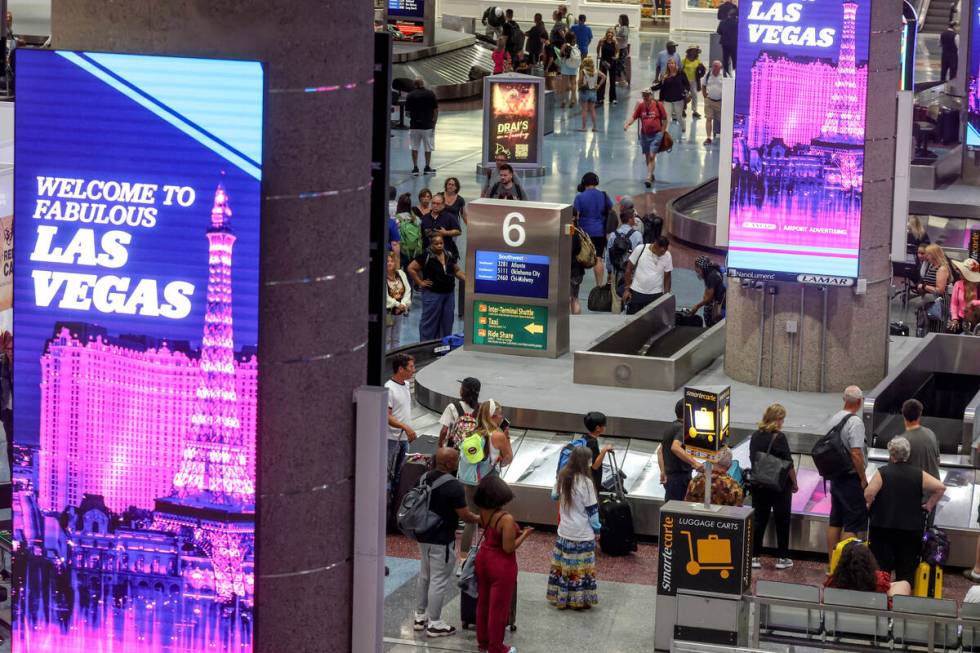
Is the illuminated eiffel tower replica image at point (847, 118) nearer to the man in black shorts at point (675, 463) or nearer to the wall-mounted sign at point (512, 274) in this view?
the wall-mounted sign at point (512, 274)

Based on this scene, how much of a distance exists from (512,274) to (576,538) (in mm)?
5342

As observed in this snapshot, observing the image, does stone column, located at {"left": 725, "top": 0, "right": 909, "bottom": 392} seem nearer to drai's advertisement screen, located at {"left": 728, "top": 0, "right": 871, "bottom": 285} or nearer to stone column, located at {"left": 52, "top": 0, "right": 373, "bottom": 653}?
drai's advertisement screen, located at {"left": 728, "top": 0, "right": 871, "bottom": 285}

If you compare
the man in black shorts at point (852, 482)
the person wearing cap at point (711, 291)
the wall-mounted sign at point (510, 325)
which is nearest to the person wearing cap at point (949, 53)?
the person wearing cap at point (711, 291)

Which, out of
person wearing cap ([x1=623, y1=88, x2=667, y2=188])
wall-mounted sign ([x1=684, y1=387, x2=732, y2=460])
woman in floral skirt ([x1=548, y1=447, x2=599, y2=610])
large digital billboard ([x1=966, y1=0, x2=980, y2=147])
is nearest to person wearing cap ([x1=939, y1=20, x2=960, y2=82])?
large digital billboard ([x1=966, y1=0, x2=980, y2=147])

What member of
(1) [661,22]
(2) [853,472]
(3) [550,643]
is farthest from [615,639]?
(1) [661,22]

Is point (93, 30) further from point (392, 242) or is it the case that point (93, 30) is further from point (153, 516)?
point (392, 242)

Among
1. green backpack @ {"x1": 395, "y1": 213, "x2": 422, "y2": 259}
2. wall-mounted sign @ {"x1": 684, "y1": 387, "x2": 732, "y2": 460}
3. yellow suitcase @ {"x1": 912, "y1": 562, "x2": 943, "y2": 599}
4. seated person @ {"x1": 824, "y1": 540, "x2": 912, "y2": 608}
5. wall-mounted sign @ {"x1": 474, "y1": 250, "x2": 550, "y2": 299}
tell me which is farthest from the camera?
green backpack @ {"x1": 395, "y1": 213, "x2": 422, "y2": 259}

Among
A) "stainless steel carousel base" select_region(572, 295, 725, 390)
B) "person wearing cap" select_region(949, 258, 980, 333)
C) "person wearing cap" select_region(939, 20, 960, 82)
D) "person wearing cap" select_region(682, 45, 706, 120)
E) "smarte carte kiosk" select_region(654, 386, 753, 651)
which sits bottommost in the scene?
"smarte carte kiosk" select_region(654, 386, 753, 651)

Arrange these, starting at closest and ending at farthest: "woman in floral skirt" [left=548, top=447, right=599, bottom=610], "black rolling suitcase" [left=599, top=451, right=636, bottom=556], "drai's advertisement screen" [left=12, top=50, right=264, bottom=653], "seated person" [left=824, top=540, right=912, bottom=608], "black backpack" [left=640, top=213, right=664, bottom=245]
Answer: "drai's advertisement screen" [left=12, top=50, right=264, bottom=653]
"seated person" [left=824, top=540, right=912, bottom=608]
"woman in floral skirt" [left=548, top=447, right=599, bottom=610]
"black rolling suitcase" [left=599, top=451, right=636, bottom=556]
"black backpack" [left=640, top=213, right=664, bottom=245]

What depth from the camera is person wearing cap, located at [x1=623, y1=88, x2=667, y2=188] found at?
2548cm

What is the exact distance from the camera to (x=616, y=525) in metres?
11.9

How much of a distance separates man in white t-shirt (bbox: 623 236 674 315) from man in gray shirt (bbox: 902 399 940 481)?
232 inches

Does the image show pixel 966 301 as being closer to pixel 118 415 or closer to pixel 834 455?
pixel 834 455

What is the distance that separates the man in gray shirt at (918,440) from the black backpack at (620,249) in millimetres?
6962
